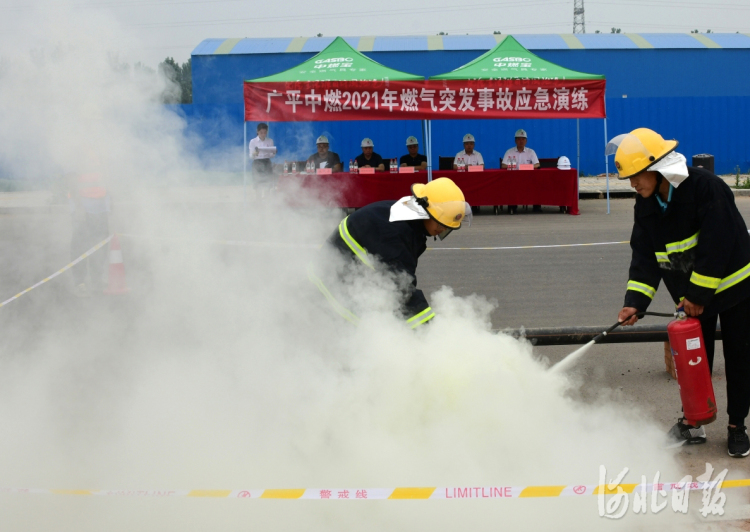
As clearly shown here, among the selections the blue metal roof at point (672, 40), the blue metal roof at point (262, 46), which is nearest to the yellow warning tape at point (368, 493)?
the blue metal roof at point (262, 46)

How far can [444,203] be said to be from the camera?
3.24 meters

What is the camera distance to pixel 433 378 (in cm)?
324

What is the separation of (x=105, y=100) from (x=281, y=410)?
85.0 inches

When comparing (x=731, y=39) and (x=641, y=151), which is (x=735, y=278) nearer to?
(x=641, y=151)

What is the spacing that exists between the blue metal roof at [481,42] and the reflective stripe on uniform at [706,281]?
21906 millimetres

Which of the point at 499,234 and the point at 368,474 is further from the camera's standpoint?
the point at 499,234

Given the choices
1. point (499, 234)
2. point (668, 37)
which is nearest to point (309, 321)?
point (499, 234)

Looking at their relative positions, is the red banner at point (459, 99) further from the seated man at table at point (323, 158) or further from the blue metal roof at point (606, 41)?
the blue metal roof at point (606, 41)

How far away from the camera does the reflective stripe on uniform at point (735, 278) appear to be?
3344 mm

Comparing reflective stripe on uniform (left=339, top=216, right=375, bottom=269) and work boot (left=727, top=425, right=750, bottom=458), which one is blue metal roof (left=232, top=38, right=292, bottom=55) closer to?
reflective stripe on uniform (left=339, top=216, right=375, bottom=269)

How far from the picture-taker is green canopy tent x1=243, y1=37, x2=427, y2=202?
38.7ft

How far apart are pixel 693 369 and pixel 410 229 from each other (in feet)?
5.10

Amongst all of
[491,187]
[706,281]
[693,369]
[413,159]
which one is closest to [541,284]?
[693,369]

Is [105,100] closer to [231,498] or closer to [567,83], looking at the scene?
[231,498]
